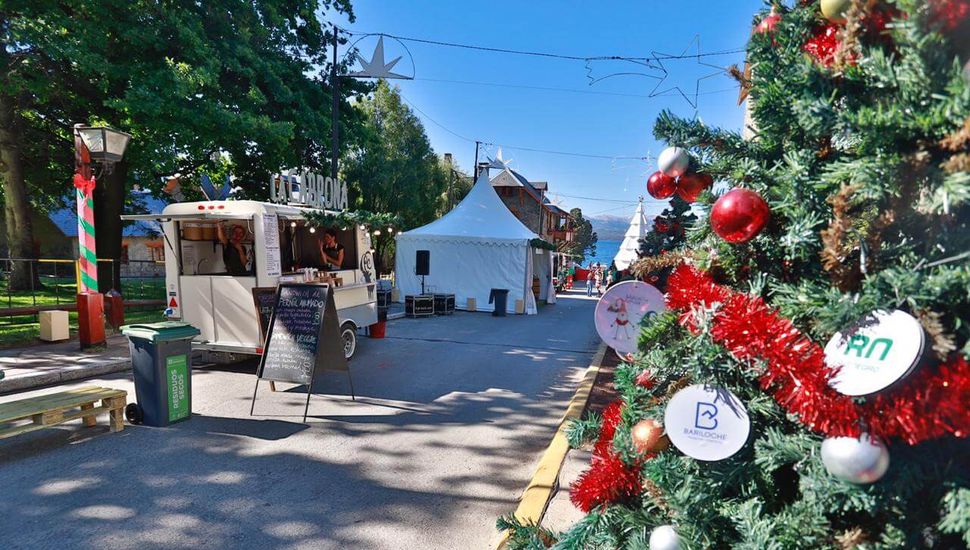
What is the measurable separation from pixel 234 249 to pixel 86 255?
7.20 feet

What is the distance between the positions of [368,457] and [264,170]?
39.7 ft

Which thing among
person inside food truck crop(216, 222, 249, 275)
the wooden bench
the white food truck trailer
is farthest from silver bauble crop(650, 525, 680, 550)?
person inside food truck crop(216, 222, 249, 275)

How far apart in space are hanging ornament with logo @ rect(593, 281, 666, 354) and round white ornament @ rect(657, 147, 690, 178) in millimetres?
1073

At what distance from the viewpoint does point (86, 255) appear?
8.12m

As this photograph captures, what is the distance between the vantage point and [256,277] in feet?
23.9

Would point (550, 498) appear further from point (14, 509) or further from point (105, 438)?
point (105, 438)

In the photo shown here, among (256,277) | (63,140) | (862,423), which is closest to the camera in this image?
(862,423)

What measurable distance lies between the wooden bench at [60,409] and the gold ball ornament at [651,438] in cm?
504

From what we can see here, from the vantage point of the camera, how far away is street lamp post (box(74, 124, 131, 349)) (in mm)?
7961

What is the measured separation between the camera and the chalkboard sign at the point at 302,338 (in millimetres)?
5836

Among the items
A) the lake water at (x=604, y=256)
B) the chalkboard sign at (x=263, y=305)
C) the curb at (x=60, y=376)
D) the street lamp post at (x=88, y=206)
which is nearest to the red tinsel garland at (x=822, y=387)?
the chalkboard sign at (x=263, y=305)

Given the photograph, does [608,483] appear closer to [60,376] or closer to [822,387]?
[822,387]

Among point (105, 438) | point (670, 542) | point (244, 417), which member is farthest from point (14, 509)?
point (670, 542)

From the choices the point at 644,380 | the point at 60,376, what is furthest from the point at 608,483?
the point at 60,376
